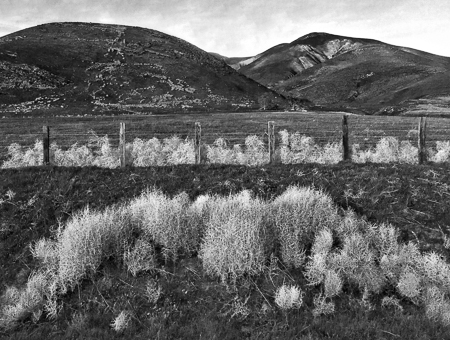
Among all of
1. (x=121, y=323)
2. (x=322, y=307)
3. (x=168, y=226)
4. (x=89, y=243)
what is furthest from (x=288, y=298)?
(x=89, y=243)

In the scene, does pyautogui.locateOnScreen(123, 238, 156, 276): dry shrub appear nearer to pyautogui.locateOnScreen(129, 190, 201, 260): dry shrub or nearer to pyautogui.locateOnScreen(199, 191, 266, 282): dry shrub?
pyautogui.locateOnScreen(129, 190, 201, 260): dry shrub

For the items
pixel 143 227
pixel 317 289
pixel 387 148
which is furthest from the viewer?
pixel 387 148

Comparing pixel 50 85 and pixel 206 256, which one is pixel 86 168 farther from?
pixel 50 85

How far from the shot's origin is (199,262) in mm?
7918

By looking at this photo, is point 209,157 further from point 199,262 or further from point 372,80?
point 372,80

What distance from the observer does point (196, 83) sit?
72062 mm

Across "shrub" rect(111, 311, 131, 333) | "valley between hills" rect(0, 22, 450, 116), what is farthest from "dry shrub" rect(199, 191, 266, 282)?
"valley between hills" rect(0, 22, 450, 116)

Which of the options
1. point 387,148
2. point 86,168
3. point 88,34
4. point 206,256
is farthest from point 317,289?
point 88,34

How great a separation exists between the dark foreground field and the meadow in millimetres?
31

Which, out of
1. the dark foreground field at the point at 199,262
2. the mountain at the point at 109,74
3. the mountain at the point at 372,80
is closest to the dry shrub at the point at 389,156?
→ the dark foreground field at the point at 199,262

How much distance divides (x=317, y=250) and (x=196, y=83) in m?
67.3

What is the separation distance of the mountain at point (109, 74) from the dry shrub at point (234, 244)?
153 ft

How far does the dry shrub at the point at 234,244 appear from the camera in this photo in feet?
24.2

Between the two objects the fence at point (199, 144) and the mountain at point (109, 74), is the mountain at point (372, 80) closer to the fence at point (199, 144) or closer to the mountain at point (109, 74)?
the mountain at point (109, 74)
